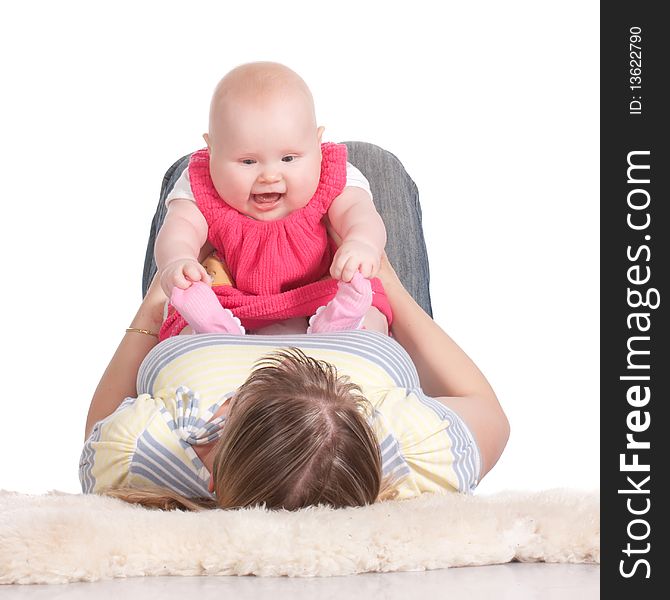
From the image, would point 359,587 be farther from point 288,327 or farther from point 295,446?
point 288,327

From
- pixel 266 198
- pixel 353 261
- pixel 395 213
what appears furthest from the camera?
pixel 395 213

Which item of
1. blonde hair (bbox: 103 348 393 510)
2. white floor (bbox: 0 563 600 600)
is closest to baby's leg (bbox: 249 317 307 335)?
blonde hair (bbox: 103 348 393 510)

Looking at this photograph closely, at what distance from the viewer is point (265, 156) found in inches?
85.8

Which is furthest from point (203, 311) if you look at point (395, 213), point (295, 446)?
point (395, 213)

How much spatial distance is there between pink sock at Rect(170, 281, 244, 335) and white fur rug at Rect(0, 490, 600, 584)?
2.05 ft

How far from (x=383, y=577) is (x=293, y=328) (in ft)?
3.38

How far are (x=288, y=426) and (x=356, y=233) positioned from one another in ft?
2.46

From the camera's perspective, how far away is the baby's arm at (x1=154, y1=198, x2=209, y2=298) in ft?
6.72

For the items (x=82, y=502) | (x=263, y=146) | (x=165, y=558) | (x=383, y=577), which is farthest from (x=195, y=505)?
(x=263, y=146)

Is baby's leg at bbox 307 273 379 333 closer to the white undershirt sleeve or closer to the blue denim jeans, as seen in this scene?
the white undershirt sleeve

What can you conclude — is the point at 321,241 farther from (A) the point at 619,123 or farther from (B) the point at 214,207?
(A) the point at 619,123

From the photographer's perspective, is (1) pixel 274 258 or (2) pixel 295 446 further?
(1) pixel 274 258

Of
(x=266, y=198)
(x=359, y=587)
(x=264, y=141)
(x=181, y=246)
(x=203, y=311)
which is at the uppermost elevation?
(x=264, y=141)

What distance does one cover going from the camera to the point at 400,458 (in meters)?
1.68
